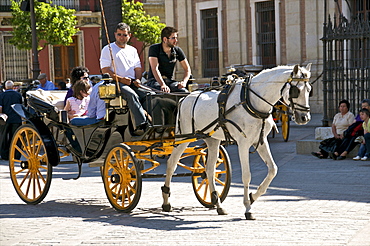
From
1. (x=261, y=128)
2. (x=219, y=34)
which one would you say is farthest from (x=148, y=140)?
(x=219, y=34)

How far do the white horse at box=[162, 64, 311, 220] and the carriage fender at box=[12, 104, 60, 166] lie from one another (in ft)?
6.09

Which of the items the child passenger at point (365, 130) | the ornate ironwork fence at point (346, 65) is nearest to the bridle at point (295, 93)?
the child passenger at point (365, 130)

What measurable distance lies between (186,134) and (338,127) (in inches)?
238

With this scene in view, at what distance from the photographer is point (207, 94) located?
8227mm

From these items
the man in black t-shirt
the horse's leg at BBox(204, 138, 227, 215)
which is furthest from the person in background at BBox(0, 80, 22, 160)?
the horse's leg at BBox(204, 138, 227, 215)

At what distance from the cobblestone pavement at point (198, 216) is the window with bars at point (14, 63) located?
30388 millimetres

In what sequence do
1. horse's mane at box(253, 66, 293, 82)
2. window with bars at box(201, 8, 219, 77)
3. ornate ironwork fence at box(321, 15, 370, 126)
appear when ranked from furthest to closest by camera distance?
window with bars at box(201, 8, 219, 77) → ornate ironwork fence at box(321, 15, 370, 126) → horse's mane at box(253, 66, 293, 82)

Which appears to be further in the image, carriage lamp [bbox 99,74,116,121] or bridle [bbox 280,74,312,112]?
carriage lamp [bbox 99,74,116,121]

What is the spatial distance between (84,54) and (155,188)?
102 feet

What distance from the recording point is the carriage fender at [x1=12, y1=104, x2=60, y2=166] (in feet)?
29.1

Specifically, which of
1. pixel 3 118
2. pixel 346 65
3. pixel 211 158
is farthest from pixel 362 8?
pixel 211 158

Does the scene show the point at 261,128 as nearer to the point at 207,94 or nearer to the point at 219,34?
the point at 207,94

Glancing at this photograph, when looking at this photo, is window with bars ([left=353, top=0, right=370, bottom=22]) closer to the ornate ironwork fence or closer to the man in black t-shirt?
the ornate ironwork fence

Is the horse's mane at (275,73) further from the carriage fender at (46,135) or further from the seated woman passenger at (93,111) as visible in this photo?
the carriage fender at (46,135)
